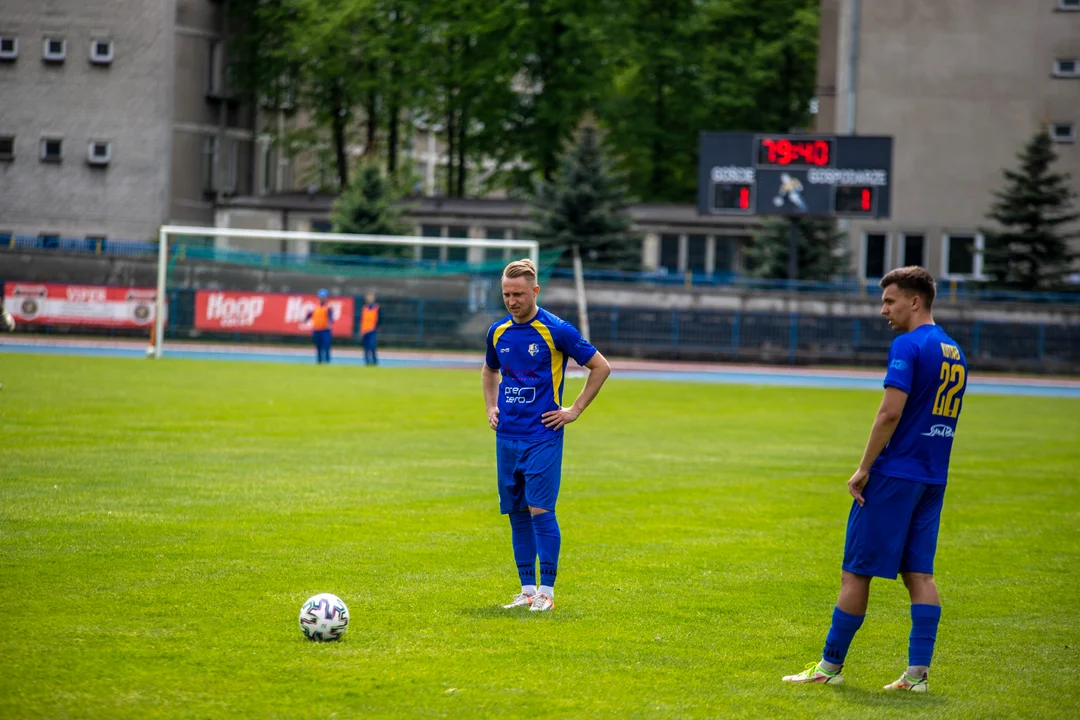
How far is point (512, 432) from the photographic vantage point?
8.09 metres

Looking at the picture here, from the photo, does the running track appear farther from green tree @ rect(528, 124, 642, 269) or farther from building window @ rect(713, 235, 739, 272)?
building window @ rect(713, 235, 739, 272)

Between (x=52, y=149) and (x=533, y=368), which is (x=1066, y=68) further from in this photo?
(x=533, y=368)

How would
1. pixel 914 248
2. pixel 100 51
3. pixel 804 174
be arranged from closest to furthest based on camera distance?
1. pixel 804 174
2. pixel 914 248
3. pixel 100 51

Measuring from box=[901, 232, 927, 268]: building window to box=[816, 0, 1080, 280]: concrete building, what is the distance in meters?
0.04

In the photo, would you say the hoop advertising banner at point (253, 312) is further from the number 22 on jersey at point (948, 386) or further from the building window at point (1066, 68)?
the number 22 on jersey at point (948, 386)

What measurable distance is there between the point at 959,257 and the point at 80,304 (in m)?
31.7

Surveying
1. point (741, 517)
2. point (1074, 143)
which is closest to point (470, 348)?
point (1074, 143)

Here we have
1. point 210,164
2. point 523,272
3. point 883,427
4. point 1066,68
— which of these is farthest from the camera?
point 210,164

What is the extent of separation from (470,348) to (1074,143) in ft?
82.0

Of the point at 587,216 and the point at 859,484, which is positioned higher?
the point at 587,216

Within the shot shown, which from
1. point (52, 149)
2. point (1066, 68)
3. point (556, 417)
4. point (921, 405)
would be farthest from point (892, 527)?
point (52, 149)

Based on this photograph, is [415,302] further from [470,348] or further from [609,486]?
[609,486]

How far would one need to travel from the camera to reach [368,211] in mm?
47062

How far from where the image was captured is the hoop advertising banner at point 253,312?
40125mm
